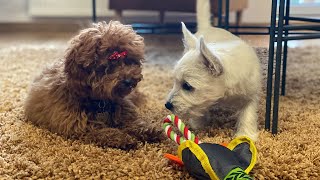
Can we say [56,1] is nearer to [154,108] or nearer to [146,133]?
[154,108]

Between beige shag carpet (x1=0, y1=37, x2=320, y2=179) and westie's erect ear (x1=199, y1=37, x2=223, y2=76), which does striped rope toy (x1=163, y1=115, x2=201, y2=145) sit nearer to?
beige shag carpet (x1=0, y1=37, x2=320, y2=179)

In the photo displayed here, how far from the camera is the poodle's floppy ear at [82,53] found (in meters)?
1.16

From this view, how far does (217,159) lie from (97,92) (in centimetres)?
40

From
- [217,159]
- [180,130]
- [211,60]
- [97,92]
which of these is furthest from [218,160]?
[97,92]

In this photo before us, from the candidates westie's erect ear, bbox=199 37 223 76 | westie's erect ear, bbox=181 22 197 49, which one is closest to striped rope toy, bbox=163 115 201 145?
westie's erect ear, bbox=199 37 223 76

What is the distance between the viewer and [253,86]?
48.9 inches

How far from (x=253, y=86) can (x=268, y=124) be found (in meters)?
0.11

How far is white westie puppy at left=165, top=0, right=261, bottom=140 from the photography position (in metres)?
1.19

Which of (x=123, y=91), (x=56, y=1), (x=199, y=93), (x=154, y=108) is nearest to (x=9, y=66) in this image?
(x=154, y=108)

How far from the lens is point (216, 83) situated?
1195mm

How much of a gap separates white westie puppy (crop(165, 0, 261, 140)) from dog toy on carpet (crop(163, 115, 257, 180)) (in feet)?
0.65

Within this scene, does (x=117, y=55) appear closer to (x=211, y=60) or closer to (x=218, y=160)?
(x=211, y=60)

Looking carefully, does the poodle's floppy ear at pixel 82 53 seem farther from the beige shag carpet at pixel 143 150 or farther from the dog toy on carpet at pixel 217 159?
the dog toy on carpet at pixel 217 159

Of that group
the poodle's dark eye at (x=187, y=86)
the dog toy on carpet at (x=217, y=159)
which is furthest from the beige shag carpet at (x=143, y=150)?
the poodle's dark eye at (x=187, y=86)
